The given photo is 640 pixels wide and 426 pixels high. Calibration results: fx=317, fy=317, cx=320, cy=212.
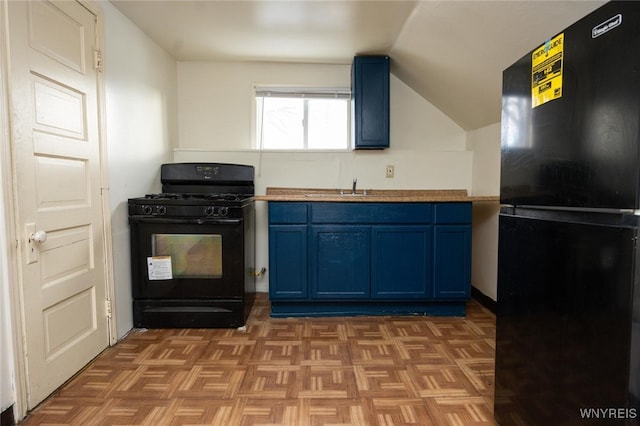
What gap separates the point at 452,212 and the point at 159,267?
2183 mm

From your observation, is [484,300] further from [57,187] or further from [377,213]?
[57,187]

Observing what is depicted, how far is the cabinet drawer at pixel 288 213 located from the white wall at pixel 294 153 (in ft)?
1.95

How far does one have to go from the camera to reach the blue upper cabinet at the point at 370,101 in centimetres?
277

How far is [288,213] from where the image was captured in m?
2.42

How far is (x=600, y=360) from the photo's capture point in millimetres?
822

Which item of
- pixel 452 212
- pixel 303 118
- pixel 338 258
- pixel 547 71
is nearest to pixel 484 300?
pixel 452 212

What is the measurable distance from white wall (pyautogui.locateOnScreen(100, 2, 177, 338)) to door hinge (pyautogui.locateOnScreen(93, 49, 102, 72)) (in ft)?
0.24

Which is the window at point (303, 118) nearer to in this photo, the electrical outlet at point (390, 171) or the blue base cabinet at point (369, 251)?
the electrical outlet at point (390, 171)

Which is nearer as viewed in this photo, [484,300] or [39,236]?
[39,236]

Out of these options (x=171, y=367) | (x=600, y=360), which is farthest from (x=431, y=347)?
(x=171, y=367)

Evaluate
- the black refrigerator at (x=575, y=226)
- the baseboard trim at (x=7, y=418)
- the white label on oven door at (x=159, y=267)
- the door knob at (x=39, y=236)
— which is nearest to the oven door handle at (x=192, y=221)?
the white label on oven door at (x=159, y=267)

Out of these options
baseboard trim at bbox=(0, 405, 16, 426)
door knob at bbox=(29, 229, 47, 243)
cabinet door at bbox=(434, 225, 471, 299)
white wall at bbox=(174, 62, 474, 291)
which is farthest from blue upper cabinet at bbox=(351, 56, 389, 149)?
baseboard trim at bbox=(0, 405, 16, 426)

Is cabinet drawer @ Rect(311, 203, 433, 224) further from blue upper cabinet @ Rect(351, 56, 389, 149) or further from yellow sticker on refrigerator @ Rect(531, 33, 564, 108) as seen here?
yellow sticker on refrigerator @ Rect(531, 33, 564, 108)

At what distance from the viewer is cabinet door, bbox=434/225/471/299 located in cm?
243
